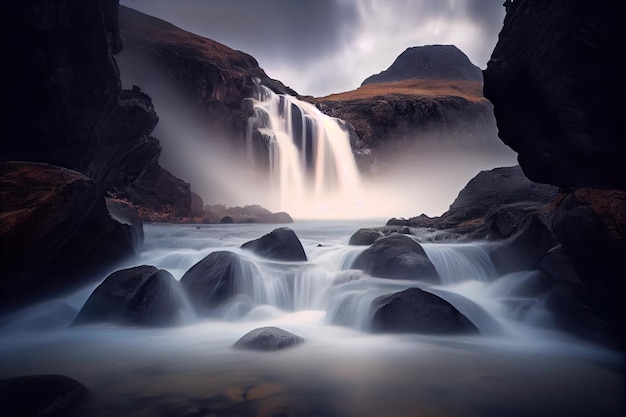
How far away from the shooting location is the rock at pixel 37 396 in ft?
10.00

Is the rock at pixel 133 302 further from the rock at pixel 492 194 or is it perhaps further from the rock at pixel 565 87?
the rock at pixel 492 194

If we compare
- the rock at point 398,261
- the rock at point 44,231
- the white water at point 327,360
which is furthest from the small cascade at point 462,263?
the rock at point 44,231

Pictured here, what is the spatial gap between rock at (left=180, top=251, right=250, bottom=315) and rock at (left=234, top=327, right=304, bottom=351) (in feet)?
7.10

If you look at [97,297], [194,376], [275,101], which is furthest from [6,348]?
[275,101]

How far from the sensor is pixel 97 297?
7133mm

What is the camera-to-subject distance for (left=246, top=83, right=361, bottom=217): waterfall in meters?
29.2

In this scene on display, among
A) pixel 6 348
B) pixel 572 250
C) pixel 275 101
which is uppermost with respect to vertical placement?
pixel 275 101

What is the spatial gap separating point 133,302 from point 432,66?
3196 inches

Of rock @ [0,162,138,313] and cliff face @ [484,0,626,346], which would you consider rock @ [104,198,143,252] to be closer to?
rock @ [0,162,138,313]

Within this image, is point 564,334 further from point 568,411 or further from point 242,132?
point 242,132

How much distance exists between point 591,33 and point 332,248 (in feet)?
27.0

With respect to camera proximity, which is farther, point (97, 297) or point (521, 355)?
point (97, 297)

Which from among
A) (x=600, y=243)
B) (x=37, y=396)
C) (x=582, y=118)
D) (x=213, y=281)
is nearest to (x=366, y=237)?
(x=213, y=281)

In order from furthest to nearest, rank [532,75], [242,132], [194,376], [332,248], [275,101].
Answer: [275,101] < [242,132] < [332,248] < [532,75] < [194,376]
